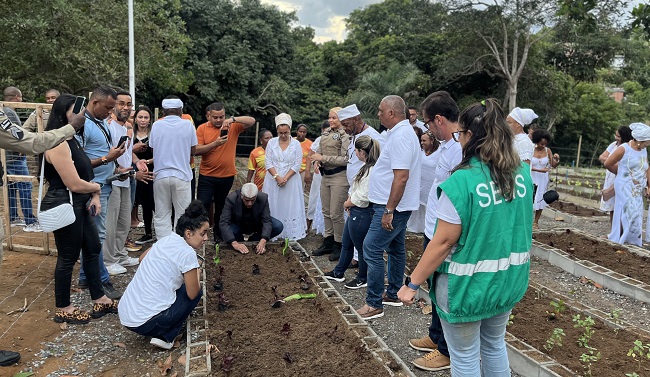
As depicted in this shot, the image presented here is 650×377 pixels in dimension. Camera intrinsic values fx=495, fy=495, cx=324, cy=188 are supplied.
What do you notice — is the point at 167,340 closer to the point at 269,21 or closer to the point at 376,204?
the point at 376,204

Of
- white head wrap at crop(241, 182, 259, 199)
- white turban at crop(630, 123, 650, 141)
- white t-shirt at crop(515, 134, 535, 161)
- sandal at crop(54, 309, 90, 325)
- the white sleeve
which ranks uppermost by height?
white turban at crop(630, 123, 650, 141)

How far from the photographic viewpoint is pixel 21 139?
3424 millimetres

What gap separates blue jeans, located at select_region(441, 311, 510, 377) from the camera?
256cm

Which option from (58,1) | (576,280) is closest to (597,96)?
(576,280)

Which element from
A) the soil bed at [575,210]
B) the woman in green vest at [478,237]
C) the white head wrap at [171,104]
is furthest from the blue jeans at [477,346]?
Result: the soil bed at [575,210]

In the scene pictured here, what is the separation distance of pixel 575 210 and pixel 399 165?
8.44m

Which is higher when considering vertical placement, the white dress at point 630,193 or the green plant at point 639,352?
the white dress at point 630,193

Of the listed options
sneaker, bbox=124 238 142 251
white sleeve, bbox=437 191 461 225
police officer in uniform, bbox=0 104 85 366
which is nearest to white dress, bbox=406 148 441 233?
white sleeve, bbox=437 191 461 225

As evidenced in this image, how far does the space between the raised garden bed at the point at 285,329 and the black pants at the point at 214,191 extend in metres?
1.13

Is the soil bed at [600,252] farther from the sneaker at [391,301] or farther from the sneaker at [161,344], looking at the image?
the sneaker at [161,344]

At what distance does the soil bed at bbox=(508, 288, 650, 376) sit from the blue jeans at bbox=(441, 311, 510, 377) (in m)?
1.28

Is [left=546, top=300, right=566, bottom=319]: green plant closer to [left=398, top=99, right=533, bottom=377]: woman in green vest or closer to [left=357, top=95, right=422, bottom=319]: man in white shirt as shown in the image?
[left=357, top=95, right=422, bottom=319]: man in white shirt

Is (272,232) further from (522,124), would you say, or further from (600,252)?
(600,252)

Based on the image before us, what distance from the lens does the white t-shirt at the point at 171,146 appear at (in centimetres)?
573
